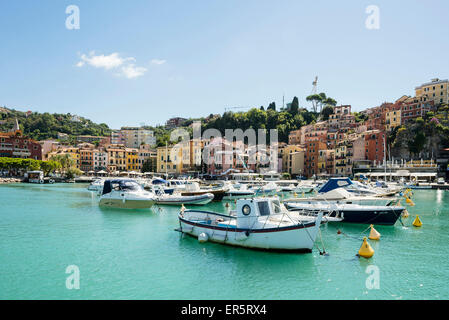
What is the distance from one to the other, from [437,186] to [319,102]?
76.9 m

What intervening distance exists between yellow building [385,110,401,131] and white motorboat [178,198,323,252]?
92.2 m

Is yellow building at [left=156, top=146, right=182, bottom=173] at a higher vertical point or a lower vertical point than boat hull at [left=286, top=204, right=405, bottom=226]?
higher

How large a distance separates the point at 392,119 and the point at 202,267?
100 metres

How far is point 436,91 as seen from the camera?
105 metres

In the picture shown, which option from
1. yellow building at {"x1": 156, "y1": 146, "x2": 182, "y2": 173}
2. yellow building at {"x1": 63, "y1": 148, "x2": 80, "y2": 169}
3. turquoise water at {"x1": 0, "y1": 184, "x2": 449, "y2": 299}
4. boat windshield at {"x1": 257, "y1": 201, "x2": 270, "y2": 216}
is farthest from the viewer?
yellow building at {"x1": 63, "y1": 148, "x2": 80, "y2": 169}

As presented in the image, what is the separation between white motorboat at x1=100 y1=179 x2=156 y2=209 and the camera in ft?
116

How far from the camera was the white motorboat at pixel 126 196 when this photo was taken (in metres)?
35.5

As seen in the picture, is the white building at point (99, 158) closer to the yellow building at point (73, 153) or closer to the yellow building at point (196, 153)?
the yellow building at point (73, 153)

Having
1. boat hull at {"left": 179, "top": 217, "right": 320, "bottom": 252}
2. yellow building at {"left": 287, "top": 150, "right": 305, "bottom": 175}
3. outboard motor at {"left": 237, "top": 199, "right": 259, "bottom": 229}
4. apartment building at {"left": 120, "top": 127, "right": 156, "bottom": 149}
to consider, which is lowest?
boat hull at {"left": 179, "top": 217, "right": 320, "bottom": 252}

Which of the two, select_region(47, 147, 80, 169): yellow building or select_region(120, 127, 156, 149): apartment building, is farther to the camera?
select_region(120, 127, 156, 149): apartment building

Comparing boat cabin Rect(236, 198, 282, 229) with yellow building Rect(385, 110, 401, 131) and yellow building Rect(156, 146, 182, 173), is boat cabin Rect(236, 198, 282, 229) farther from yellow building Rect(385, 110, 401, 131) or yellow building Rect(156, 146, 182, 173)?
yellow building Rect(385, 110, 401, 131)

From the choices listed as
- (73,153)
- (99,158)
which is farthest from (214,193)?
(73,153)

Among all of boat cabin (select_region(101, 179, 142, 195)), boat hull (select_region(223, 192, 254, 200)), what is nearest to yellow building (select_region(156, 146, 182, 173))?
boat hull (select_region(223, 192, 254, 200))
